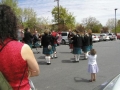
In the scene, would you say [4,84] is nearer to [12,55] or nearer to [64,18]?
[12,55]

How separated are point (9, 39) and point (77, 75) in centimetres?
635

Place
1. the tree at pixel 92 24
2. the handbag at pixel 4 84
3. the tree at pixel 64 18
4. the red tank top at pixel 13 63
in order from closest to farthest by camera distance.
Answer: the handbag at pixel 4 84 < the red tank top at pixel 13 63 < the tree at pixel 64 18 < the tree at pixel 92 24

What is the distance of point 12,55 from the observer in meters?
2.14

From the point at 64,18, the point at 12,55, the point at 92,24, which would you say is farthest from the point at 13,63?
the point at 92,24

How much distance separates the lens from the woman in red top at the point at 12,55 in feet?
7.04

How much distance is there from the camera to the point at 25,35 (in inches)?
546

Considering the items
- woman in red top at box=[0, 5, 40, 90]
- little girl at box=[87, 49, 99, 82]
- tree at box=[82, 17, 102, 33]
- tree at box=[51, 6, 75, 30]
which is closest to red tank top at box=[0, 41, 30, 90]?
woman in red top at box=[0, 5, 40, 90]

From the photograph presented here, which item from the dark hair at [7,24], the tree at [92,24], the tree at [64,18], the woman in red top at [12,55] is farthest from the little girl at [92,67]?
the tree at [92,24]

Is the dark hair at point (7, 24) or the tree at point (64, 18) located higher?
the tree at point (64, 18)

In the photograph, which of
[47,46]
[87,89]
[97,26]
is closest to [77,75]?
[87,89]

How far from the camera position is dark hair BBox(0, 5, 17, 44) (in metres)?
2.20

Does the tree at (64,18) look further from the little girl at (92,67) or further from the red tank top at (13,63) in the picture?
the red tank top at (13,63)

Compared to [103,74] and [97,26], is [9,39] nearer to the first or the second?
[103,74]

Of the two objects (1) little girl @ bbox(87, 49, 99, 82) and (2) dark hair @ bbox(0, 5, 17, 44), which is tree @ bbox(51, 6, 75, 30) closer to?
(1) little girl @ bbox(87, 49, 99, 82)
